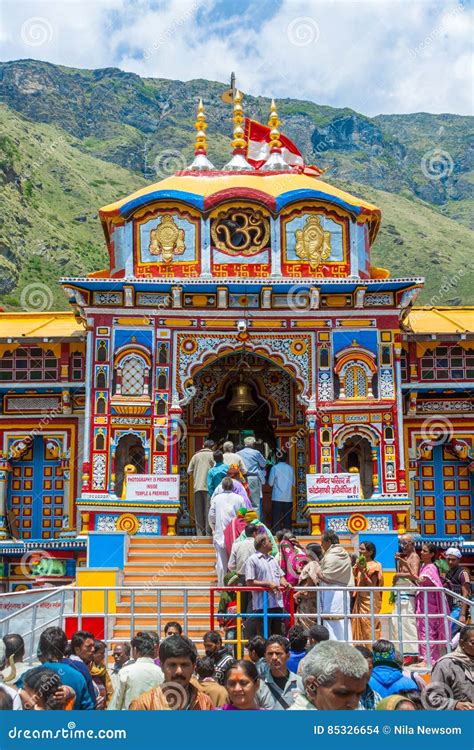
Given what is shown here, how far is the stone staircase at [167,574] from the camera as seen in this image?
53.0 feet

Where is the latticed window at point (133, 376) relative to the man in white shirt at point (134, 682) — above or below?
above

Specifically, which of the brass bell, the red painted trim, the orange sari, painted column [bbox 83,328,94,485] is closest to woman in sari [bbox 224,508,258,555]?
the orange sari

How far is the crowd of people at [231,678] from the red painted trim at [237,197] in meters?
12.3

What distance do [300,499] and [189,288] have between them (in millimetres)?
5061

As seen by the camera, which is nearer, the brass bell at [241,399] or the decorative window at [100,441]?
the decorative window at [100,441]

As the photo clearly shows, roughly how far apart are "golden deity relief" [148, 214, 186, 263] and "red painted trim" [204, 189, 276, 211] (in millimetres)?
769

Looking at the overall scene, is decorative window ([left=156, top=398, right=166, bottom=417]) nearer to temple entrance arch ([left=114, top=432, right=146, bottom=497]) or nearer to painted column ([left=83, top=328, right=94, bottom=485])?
temple entrance arch ([left=114, top=432, right=146, bottom=497])

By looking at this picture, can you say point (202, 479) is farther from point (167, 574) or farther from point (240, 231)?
point (240, 231)

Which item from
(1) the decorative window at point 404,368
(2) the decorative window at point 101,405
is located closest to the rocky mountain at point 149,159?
(1) the decorative window at point 404,368

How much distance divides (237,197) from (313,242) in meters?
1.76

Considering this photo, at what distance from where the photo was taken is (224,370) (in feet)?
75.3

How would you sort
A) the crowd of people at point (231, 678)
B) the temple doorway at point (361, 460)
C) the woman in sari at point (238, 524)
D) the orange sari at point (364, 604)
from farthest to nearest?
the temple doorway at point (361, 460) → the woman in sari at point (238, 524) → the orange sari at point (364, 604) → the crowd of people at point (231, 678)

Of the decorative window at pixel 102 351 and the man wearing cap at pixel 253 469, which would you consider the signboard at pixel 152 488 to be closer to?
the man wearing cap at pixel 253 469

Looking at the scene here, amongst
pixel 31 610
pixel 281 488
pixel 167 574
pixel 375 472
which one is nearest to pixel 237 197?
pixel 281 488
